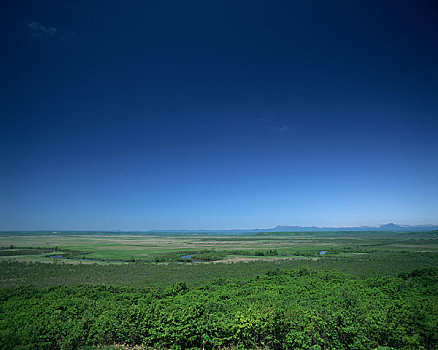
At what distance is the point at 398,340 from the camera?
11531 millimetres

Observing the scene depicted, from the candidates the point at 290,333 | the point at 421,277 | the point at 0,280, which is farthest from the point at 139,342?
the point at 0,280

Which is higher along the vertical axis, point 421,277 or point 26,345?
point 26,345

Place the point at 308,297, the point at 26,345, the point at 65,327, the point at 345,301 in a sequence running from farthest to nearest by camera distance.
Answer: the point at 308,297, the point at 345,301, the point at 65,327, the point at 26,345

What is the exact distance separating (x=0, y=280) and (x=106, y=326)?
1634 inches

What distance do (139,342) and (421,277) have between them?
33.4 metres

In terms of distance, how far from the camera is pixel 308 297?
21.4m

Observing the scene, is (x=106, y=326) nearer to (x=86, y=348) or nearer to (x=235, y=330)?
(x=86, y=348)

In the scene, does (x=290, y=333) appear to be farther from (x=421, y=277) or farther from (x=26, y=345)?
(x=421, y=277)

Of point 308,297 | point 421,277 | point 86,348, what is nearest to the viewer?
point 86,348

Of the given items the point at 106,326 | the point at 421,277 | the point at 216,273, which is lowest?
the point at 216,273

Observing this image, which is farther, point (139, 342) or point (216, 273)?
point (216, 273)

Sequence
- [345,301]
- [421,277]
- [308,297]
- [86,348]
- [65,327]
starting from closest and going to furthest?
1. [86,348]
2. [65,327]
3. [345,301]
4. [308,297]
5. [421,277]

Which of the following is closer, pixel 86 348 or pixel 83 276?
pixel 86 348

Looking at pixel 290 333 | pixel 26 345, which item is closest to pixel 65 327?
pixel 26 345
